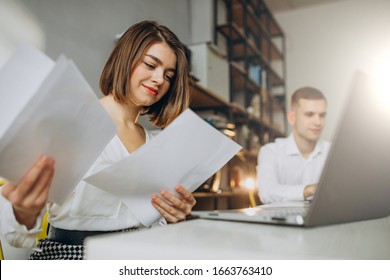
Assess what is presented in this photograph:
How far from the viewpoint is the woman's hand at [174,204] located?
54cm

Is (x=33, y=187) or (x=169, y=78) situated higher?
(x=169, y=78)

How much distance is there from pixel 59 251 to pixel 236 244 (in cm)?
49

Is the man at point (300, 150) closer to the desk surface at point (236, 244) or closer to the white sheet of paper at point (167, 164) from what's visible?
the white sheet of paper at point (167, 164)

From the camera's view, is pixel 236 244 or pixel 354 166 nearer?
pixel 236 244

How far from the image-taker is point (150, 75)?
81cm

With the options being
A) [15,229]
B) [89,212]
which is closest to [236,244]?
[15,229]

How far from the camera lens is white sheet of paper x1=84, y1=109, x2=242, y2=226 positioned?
439 millimetres

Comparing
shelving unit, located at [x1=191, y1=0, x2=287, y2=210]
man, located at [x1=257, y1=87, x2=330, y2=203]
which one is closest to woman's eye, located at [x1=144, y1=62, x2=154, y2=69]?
man, located at [x1=257, y1=87, x2=330, y2=203]

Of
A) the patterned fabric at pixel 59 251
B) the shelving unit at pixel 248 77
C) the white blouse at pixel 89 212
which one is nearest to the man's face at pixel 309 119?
the shelving unit at pixel 248 77

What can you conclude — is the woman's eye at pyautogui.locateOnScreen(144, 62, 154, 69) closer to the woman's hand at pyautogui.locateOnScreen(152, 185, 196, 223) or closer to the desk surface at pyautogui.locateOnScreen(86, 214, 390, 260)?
the woman's hand at pyautogui.locateOnScreen(152, 185, 196, 223)

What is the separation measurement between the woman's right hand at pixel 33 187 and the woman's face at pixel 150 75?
0.42 meters

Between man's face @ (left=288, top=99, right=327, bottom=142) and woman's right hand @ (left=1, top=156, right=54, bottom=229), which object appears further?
man's face @ (left=288, top=99, right=327, bottom=142)

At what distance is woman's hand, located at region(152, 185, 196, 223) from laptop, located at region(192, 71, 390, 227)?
93 millimetres

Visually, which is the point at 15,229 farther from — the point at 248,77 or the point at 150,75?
the point at 248,77
